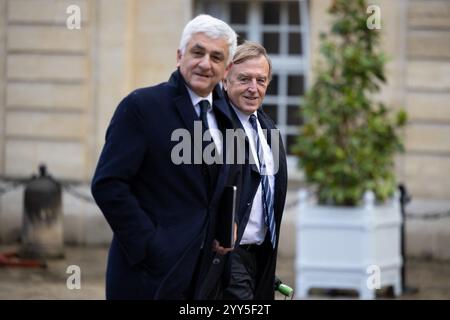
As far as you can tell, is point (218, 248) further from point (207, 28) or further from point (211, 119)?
point (207, 28)

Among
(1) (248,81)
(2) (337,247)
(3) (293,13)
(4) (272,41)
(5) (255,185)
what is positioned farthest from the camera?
(4) (272,41)

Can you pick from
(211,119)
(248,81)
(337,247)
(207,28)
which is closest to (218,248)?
(211,119)

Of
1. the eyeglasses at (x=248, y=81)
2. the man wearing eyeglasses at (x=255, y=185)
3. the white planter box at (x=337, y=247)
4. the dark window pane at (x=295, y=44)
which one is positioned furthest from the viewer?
the dark window pane at (x=295, y=44)

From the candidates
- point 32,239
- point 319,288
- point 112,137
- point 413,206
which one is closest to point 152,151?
point 112,137

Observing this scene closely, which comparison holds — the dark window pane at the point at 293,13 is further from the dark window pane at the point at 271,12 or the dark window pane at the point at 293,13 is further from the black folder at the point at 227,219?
the black folder at the point at 227,219

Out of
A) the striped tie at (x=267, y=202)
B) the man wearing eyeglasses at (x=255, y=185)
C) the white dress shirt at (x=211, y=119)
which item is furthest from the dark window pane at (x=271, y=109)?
the white dress shirt at (x=211, y=119)

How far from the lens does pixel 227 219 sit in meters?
4.53

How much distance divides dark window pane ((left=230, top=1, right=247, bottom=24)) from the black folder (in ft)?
29.9

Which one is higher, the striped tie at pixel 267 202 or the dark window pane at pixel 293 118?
the dark window pane at pixel 293 118

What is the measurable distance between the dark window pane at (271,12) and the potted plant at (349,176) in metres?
2.80

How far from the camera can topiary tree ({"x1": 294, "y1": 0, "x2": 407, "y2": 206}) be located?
10141 millimetres

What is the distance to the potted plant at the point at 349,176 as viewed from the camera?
10000 mm

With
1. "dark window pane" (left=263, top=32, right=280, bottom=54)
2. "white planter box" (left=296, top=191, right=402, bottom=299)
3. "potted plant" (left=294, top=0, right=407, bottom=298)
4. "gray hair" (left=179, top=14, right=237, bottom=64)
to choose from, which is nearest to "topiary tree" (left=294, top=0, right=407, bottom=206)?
"potted plant" (left=294, top=0, right=407, bottom=298)

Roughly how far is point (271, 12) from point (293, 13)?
254 millimetres
